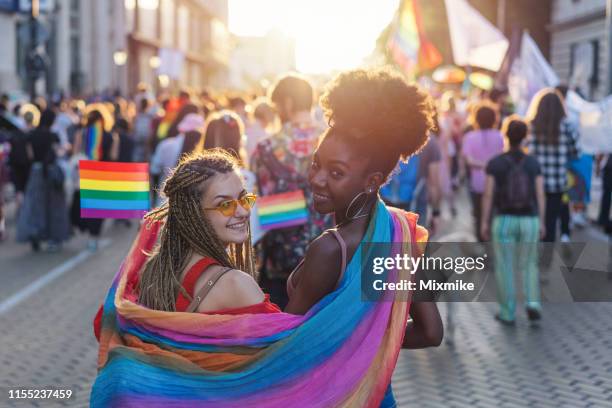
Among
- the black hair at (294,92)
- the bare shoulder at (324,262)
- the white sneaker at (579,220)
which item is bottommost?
the white sneaker at (579,220)

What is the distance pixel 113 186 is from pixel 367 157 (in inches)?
32.1

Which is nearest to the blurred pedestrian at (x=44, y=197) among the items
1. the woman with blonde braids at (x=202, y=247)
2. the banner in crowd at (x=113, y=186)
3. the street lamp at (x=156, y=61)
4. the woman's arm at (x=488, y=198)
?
the woman's arm at (x=488, y=198)

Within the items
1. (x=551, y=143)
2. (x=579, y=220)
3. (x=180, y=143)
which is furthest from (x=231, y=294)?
(x=579, y=220)

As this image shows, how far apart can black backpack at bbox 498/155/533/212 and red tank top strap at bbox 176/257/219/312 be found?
6.06 meters

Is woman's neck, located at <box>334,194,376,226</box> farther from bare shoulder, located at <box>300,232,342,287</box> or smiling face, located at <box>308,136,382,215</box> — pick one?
bare shoulder, located at <box>300,232,342,287</box>

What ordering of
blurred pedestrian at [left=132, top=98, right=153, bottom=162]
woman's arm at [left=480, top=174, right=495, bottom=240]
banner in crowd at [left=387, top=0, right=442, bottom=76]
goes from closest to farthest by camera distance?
woman's arm at [left=480, top=174, right=495, bottom=240] < banner in crowd at [left=387, top=0, right=442, bottom=76] < blurred pedestrian at [left=132, top=98, right=153, bottom=162]

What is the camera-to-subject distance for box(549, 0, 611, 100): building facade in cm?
4125

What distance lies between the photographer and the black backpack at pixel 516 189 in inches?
360

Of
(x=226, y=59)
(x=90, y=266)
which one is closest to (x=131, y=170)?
(x=90, y=266)

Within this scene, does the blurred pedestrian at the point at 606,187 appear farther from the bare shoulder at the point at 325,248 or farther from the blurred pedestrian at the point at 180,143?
the bare shoulder at the point at 325,248

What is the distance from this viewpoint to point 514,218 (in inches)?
361

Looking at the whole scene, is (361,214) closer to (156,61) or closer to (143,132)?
(143,132)

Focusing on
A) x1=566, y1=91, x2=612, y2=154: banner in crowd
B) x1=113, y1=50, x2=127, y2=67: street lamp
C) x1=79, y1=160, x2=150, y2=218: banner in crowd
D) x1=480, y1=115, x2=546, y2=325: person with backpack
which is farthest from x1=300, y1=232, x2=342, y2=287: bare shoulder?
x1=113, y1=50, x2=127, y2=67: street lamp

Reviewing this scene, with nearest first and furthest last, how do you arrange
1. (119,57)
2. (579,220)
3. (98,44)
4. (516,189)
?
(516,189)
(579,220)
(119,57)
(98,44)
